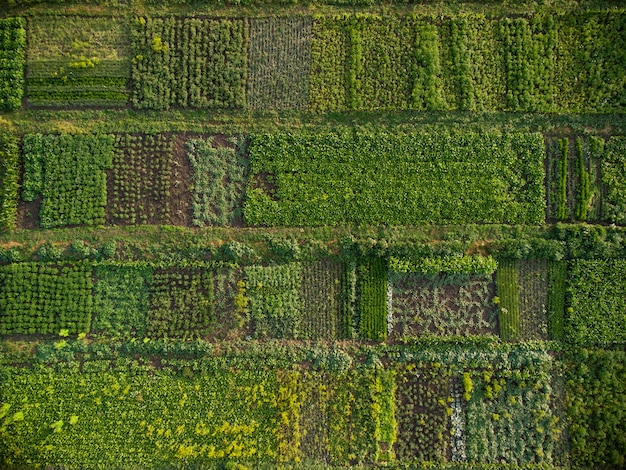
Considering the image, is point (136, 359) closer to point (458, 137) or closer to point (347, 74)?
point (347, 74)

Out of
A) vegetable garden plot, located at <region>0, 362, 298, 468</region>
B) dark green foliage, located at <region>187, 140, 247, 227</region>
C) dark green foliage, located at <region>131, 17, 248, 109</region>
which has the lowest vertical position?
vegetable garden plot, located at <region>0, 362, 298, 468</region>

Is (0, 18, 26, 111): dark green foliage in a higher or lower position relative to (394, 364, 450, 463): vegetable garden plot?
higher

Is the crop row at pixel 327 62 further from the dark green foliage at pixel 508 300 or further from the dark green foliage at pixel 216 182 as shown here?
the dark green foliage at pixel 508 300

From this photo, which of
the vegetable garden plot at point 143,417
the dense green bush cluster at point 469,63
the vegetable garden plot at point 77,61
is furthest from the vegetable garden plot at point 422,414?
the vegetable garden plot at point 77,61

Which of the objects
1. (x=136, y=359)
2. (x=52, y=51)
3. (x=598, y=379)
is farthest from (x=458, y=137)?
(x=52, y=51)

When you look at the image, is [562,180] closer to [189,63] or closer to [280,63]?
[280,63]

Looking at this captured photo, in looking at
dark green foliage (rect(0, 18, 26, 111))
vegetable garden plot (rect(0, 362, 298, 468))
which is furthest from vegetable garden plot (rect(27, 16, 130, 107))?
vegetable garden plot (rect(0, 362, 298, 468))

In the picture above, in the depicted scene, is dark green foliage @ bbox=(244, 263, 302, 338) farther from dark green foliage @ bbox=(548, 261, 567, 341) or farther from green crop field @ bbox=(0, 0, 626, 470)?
dark green foliage @ bbox=(548, 261, 567, 341)
